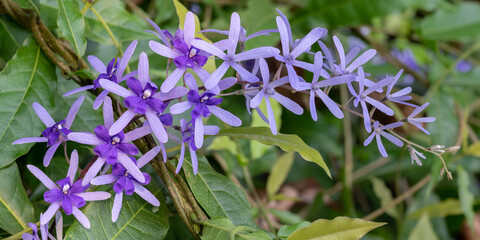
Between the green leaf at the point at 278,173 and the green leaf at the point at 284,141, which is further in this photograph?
the green leaf at the point at 278,173

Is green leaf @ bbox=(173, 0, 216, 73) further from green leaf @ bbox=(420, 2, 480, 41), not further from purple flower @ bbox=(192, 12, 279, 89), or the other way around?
green leaf @ bbox=(420, 2, 480, 41)

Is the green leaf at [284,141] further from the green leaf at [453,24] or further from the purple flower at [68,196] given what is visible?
the green leaf at [453,24]

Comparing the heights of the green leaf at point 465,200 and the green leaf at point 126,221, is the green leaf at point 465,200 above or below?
above

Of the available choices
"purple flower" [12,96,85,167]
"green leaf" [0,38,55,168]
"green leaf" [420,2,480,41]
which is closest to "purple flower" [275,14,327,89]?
"purple flower" [12,96,85,167]

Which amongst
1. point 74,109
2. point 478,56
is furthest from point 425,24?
point 74,109

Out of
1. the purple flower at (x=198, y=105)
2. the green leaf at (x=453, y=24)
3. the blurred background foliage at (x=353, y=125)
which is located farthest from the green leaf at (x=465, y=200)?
the purple flower at (x=198, y=105)

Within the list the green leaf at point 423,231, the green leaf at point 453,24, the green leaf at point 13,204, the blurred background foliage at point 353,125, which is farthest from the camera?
the green leaf at point 453,24

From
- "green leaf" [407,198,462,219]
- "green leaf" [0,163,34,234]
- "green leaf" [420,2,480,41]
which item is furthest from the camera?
"green leaf" [420,2,480,41]
